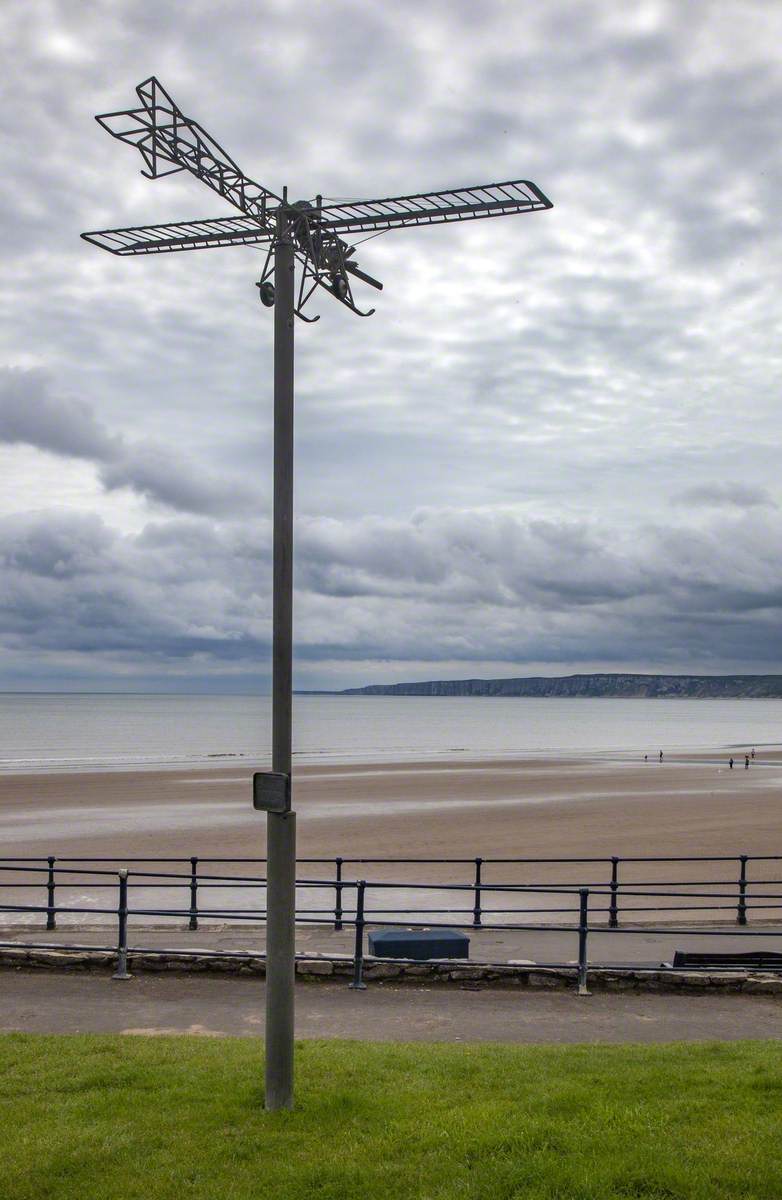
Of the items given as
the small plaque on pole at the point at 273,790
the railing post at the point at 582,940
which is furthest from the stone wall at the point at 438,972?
the small plaque on pole at the point at 273,790

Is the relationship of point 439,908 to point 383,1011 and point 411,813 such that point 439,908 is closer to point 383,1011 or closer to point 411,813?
point 383,1011

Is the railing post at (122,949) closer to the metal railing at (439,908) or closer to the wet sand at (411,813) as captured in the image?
the metal railing at (439,908)

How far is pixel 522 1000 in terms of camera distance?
37.9 ft

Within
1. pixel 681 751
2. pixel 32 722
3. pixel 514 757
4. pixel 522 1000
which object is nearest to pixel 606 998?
pixel 522 1000

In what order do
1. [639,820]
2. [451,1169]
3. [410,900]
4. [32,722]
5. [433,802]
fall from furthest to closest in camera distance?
[32,722] → [433,802] → [639,820] → [410,900] → [451,1169]

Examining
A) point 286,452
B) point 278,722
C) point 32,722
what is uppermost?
point 286,452

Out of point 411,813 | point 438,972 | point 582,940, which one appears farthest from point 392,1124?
point 411,813

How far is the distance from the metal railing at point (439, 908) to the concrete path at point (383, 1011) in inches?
14.0

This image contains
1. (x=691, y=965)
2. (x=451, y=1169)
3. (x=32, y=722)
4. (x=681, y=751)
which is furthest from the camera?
(x=32, y=722)

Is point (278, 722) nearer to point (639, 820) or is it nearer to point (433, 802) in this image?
point (639, 820)

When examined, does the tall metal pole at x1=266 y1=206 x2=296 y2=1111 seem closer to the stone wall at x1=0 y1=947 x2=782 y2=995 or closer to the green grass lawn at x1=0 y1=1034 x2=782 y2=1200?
the green grass lawn at x1=0 y1=1034 x2=782 y2=1200

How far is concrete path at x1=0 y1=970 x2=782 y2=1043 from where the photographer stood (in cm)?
1017

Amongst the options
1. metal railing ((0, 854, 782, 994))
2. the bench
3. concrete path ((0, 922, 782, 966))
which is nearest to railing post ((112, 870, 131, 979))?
metal railing ((0, 854, 782, 994))

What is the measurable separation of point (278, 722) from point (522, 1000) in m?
5.88
